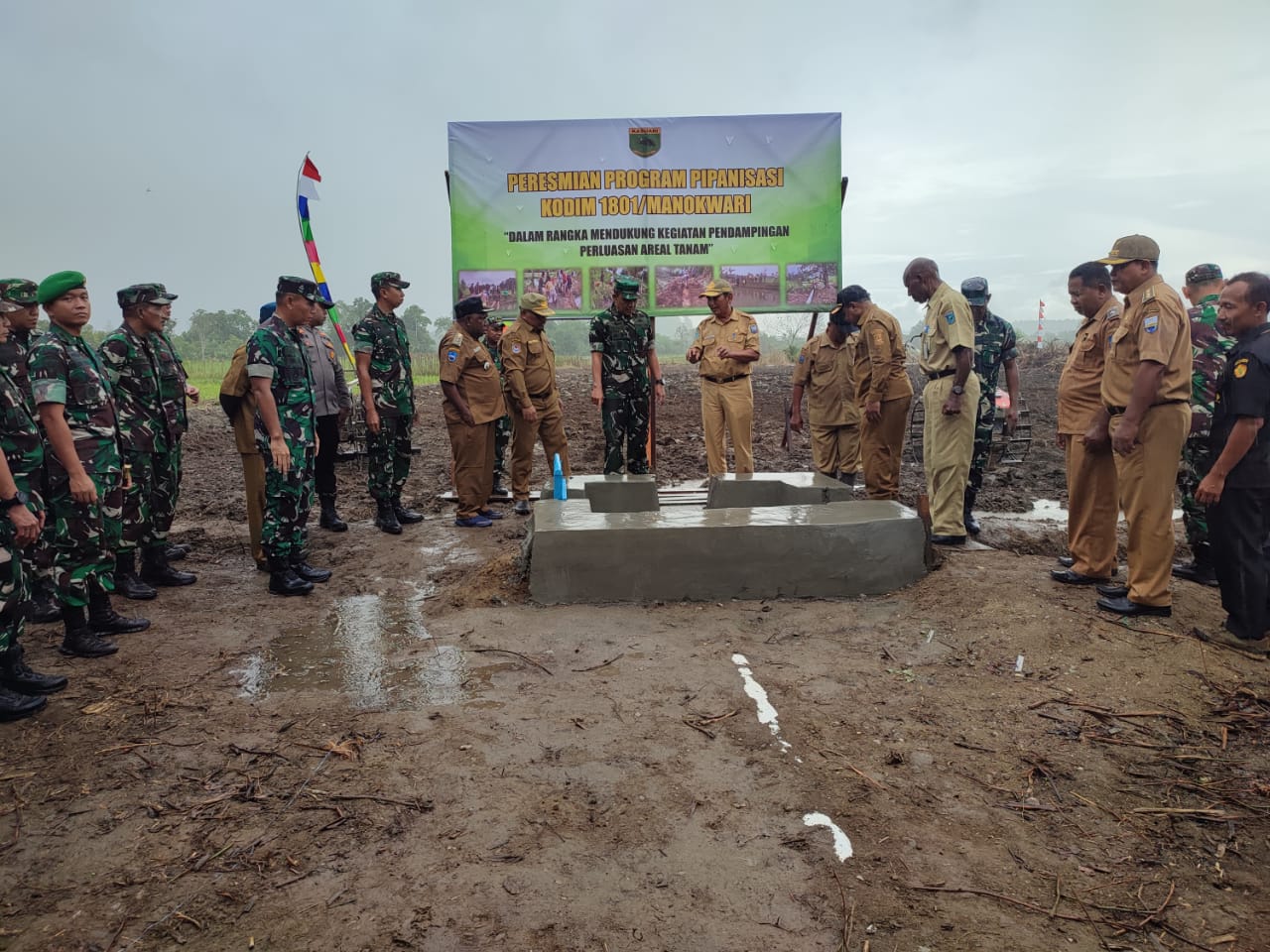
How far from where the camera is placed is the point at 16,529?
295cm

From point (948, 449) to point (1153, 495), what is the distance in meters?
1.57

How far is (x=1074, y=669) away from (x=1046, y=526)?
3112 millimetres

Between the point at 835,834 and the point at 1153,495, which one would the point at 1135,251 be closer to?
the point at 1153,495

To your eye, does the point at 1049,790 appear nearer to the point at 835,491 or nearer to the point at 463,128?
the point at 835,491

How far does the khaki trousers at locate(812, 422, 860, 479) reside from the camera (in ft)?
21.5

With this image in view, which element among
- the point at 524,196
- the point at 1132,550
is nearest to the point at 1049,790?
the point at 1132,550

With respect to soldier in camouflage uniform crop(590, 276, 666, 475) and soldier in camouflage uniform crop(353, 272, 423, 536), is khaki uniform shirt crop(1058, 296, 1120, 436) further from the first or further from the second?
soldier in camouflage uniform crop(353, 272, 423, 536)

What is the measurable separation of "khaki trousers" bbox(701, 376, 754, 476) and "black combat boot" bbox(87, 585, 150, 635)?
13.3 ft

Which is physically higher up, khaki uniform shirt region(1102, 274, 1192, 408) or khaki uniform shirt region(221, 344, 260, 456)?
khaki uniform shirt region(1102, 274, 1192, 408)

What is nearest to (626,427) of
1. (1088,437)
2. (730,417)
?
(730,417)

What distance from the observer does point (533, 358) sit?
655 centimetres

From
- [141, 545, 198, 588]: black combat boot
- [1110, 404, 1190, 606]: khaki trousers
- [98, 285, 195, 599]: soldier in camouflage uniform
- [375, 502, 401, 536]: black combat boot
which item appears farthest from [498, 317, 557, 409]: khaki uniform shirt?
[1110, 404, 1190, 606]: khaki trousers

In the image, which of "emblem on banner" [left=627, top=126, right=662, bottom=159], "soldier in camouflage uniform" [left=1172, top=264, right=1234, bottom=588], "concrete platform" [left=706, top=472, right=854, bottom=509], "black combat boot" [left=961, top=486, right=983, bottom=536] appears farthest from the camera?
"emblem on banner" [left=627, top=126, right=662, bottom=159]

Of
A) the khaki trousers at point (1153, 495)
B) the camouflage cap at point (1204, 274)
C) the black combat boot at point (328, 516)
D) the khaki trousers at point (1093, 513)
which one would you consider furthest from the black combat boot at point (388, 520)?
the camouflage cap at point (1204, 274)
